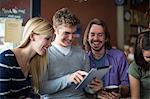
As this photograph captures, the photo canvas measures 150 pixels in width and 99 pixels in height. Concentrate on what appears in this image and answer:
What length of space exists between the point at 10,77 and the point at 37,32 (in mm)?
211

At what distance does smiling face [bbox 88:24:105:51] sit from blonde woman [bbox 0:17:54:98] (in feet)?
1.03

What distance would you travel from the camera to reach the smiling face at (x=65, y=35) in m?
1.21

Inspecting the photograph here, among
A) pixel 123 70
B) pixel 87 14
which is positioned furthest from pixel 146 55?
pixel 87 14

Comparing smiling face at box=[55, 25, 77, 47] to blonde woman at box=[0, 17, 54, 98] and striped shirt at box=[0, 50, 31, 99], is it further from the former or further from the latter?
striped shirt at box=[0, 50, 31, 99]

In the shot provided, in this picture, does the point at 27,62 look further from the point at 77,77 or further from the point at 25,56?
the point at 77,77

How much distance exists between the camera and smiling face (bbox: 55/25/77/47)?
121cm

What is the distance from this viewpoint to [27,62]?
1.12 m

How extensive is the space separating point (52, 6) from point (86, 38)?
0.95 feet

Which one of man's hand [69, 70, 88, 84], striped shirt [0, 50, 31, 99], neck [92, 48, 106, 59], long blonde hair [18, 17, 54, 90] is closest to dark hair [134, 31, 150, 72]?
neck [92, 48, 106, 59]

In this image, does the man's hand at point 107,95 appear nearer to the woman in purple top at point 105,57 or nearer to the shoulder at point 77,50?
the woman in purple top at point 105,57

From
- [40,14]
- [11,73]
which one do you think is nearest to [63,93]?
[11,73]

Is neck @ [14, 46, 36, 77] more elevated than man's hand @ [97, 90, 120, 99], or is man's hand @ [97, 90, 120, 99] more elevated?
neck @ [14, 46, 36, 77]

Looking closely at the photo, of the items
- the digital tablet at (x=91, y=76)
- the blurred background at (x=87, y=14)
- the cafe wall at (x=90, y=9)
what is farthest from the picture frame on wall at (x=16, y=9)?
the digital tablet at (x=91, y=76)

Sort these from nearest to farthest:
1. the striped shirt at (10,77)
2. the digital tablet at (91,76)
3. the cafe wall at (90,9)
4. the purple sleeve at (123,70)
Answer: the striped shirt at (10,77) < the digital tablet at (91,76) < the purple sleeve at (123,70) < the cafe wall at (90,9)
